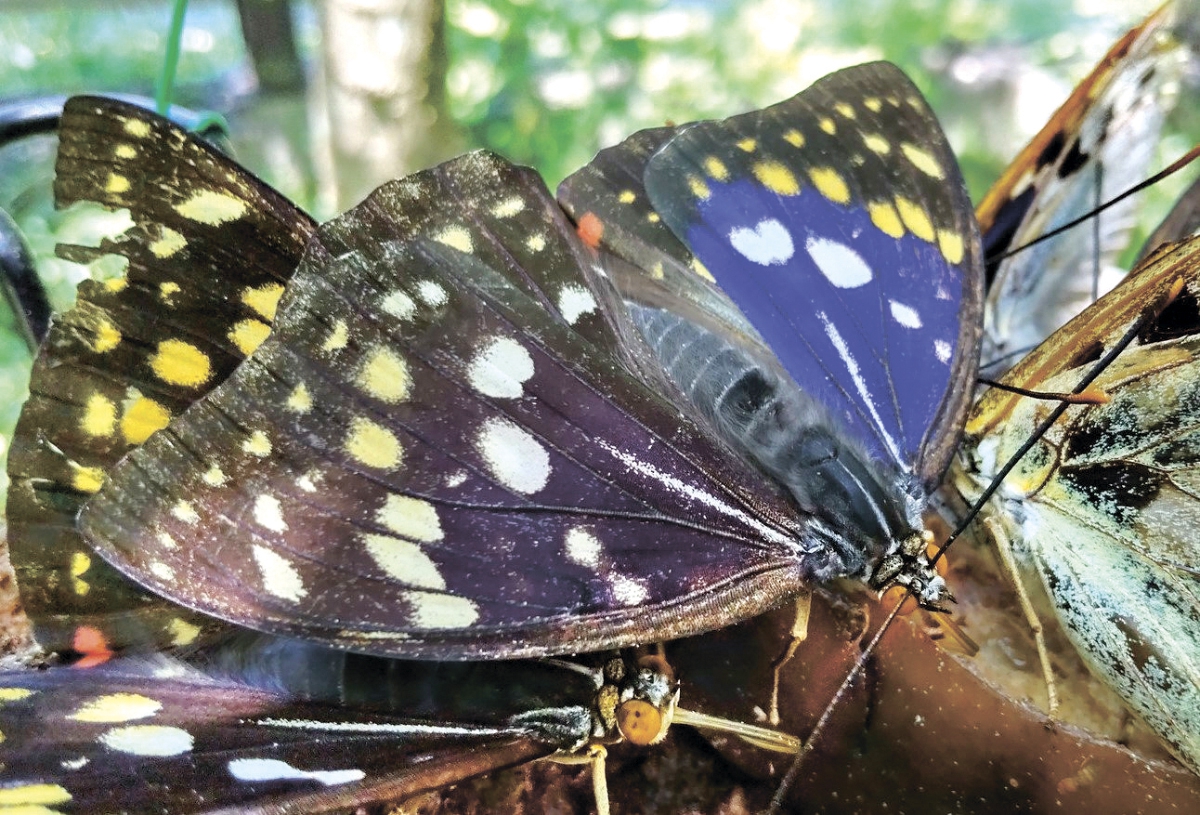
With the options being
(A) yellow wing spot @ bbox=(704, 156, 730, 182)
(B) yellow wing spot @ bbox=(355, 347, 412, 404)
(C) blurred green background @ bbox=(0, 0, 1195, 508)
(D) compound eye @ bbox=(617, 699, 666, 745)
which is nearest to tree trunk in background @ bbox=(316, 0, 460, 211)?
(C) blurred green background @ bbox=(0, 0, 1195, 508)

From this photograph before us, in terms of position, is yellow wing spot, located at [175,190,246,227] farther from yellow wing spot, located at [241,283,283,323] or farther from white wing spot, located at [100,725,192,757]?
white wing spot, located at [100,725,192,757]

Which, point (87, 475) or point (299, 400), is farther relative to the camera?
point (87, 475)

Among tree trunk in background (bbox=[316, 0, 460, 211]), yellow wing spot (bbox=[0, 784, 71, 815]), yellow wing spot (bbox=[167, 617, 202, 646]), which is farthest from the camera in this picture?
tree trunk in background (bbox=[316, 0, 460, 211])

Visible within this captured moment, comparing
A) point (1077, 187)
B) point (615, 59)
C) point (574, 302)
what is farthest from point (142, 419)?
point (615, 59)

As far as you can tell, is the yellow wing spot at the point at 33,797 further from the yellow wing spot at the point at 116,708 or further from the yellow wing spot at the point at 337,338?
the yellow wing spot at the point at 337,338

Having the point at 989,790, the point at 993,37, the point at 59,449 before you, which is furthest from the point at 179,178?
the point at 993,37

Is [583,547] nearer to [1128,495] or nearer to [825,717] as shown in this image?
[825,717]

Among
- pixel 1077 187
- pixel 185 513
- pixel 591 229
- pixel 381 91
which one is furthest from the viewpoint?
pixel 381 91

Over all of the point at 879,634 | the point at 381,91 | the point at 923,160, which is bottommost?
the point at 879,634
